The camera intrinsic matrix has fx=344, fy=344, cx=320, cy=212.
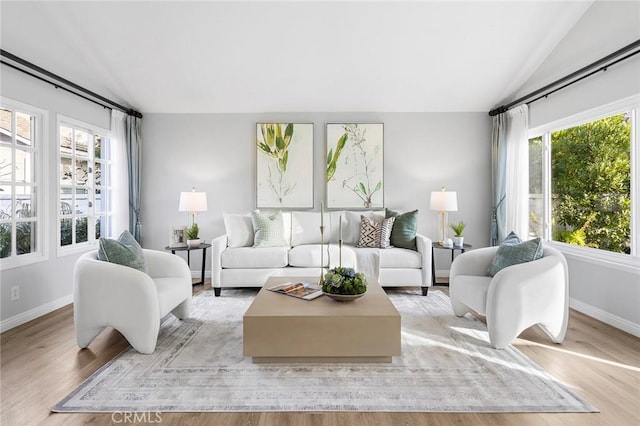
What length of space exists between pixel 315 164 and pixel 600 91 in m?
3.06

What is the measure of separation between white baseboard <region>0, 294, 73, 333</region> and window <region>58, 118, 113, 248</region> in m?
0.55

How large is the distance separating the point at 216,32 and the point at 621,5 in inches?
138

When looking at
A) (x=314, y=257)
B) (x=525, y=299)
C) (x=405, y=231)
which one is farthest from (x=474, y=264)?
(x=314, y=257)

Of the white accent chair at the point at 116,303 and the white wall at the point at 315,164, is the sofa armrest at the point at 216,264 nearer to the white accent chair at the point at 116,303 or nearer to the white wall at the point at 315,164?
the white wall at the point at 315,164

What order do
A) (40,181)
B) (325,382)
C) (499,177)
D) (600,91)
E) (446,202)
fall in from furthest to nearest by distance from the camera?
(499,177) < (446,202) < (40,181) < (600,91) < (325,382)

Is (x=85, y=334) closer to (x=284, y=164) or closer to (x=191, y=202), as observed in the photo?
(x=191, y=202)

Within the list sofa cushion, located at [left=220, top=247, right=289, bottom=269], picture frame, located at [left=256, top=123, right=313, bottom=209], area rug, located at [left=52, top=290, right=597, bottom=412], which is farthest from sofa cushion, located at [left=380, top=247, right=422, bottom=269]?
picture frame, located at [left=256, top=123, right=313, bottom=209]

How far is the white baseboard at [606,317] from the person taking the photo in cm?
271

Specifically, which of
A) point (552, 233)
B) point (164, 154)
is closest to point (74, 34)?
point (164, 154)

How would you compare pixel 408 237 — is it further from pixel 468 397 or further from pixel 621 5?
pixel 621 5

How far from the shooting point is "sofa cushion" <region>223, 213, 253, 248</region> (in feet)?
13.3

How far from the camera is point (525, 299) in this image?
7.72 feet

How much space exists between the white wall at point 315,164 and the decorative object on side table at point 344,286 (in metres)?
2.38

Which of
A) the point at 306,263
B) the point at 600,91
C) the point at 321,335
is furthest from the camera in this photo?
the point at 306,263
